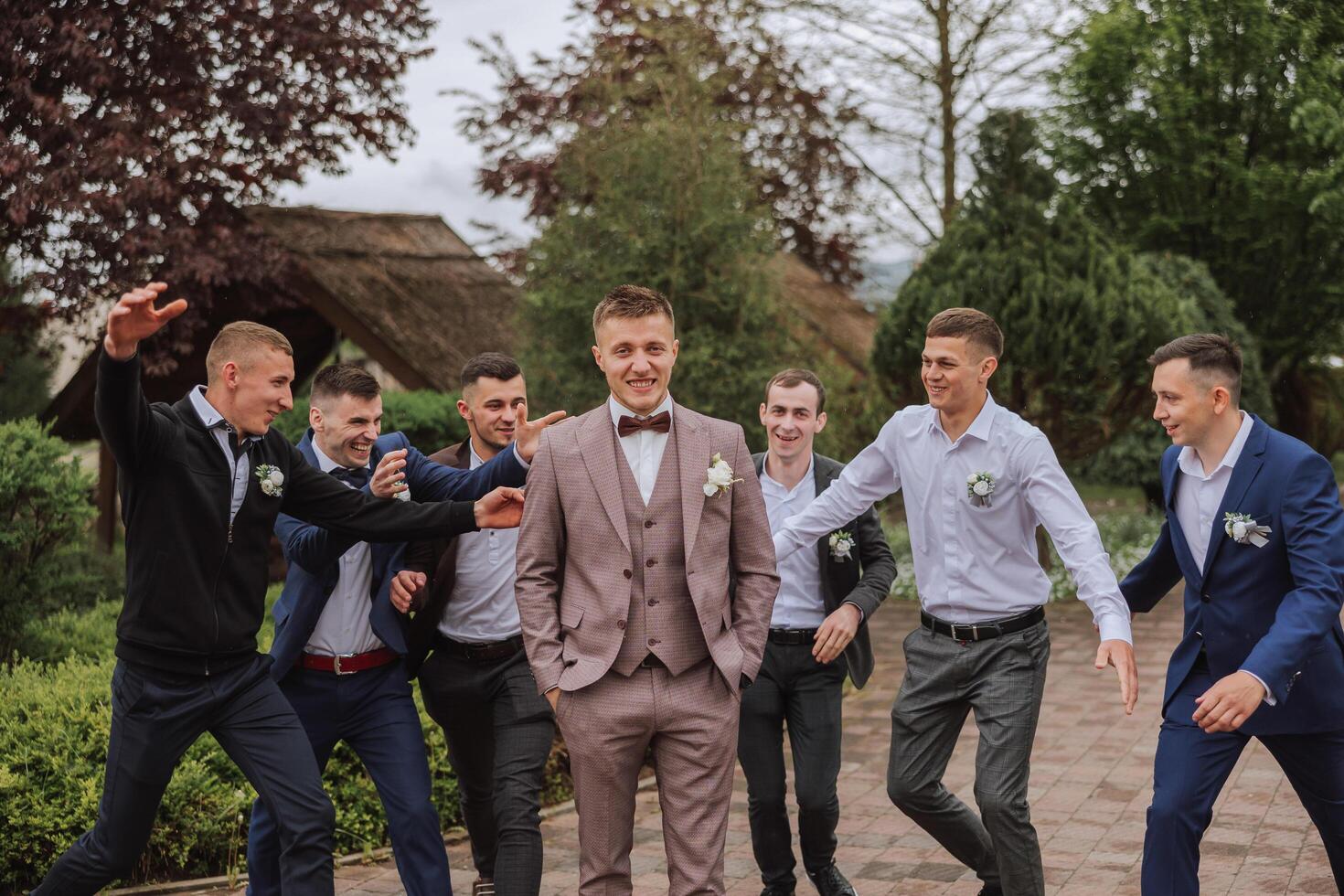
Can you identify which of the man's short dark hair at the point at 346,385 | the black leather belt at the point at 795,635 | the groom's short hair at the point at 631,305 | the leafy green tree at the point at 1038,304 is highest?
the leafy green tree at the point at 1038,304

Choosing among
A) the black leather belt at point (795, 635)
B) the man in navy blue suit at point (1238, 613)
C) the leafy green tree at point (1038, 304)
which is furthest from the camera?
the leafy green tree at point (1038, 304)

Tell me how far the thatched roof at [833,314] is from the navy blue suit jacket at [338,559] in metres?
11.6

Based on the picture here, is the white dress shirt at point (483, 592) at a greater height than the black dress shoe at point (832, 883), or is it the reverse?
the white dress shirt at point (483, 592)

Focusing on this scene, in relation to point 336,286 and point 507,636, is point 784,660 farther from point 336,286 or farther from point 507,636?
point 336,286

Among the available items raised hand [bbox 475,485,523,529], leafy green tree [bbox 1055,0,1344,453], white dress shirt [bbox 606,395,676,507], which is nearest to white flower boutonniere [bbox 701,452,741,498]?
white dress shirt [bbox 606,395,676,507]

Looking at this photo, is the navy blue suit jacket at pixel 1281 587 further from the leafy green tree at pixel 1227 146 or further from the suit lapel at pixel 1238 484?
the leafy green tree at pixel 1227 146


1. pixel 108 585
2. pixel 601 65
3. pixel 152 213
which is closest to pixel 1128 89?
pixel 601 65

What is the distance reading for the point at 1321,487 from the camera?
416cm

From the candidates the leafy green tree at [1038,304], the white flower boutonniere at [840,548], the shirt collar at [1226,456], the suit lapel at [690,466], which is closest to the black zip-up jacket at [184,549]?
the suit lapel at [690,466]

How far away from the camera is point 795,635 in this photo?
5258mm

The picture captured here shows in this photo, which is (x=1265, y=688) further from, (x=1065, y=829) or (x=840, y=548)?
(x=1065, y=829)

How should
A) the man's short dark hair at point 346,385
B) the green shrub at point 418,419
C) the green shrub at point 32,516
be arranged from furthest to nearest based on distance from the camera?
the green shrub at point 418,419, the green shrub at point 32,516, the man's short dark hair at point 346,385

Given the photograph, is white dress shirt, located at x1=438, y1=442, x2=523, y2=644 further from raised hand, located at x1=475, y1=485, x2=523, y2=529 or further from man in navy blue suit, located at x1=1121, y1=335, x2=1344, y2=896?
man in navy blue suit, located at x1=1121, y1=335, x2=1344, y2=896

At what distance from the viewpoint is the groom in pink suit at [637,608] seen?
12.9ft
